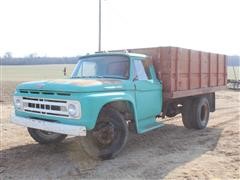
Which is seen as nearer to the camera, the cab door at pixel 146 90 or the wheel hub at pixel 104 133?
the wheel hub at pixel 104 133

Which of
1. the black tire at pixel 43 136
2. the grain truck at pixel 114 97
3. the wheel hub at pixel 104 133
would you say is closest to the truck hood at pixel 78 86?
the grain truck at pixel 114 97

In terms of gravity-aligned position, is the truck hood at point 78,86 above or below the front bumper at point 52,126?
above

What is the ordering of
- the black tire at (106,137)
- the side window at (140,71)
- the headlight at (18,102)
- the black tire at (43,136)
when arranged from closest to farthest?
the black tire at (106,137)
the headlight at (18,102)
the side window at (140,71)
the black tire at (43,136)

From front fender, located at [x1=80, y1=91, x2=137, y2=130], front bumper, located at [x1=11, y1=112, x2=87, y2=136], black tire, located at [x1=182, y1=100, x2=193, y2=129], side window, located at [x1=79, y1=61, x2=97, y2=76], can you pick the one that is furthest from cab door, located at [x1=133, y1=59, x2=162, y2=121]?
front bumper, located at [x1=11, y1=112, x2=87, y2=136]

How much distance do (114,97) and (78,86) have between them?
0.84 meters

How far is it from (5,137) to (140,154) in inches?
145

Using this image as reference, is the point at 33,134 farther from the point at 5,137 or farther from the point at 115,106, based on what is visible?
the point at 115,106

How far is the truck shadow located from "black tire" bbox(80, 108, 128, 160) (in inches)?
7.0

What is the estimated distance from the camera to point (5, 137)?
28.0 ft

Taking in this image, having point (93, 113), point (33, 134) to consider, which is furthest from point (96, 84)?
point (33, 134)

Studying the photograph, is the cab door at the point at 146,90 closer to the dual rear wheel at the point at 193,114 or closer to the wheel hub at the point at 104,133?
the wheel hub at the point at 104,133

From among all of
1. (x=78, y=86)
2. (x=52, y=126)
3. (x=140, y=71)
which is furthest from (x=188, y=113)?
(x=52, y=126)

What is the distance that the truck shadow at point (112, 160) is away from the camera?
5754 mm

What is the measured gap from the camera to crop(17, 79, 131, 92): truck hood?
235 inches
